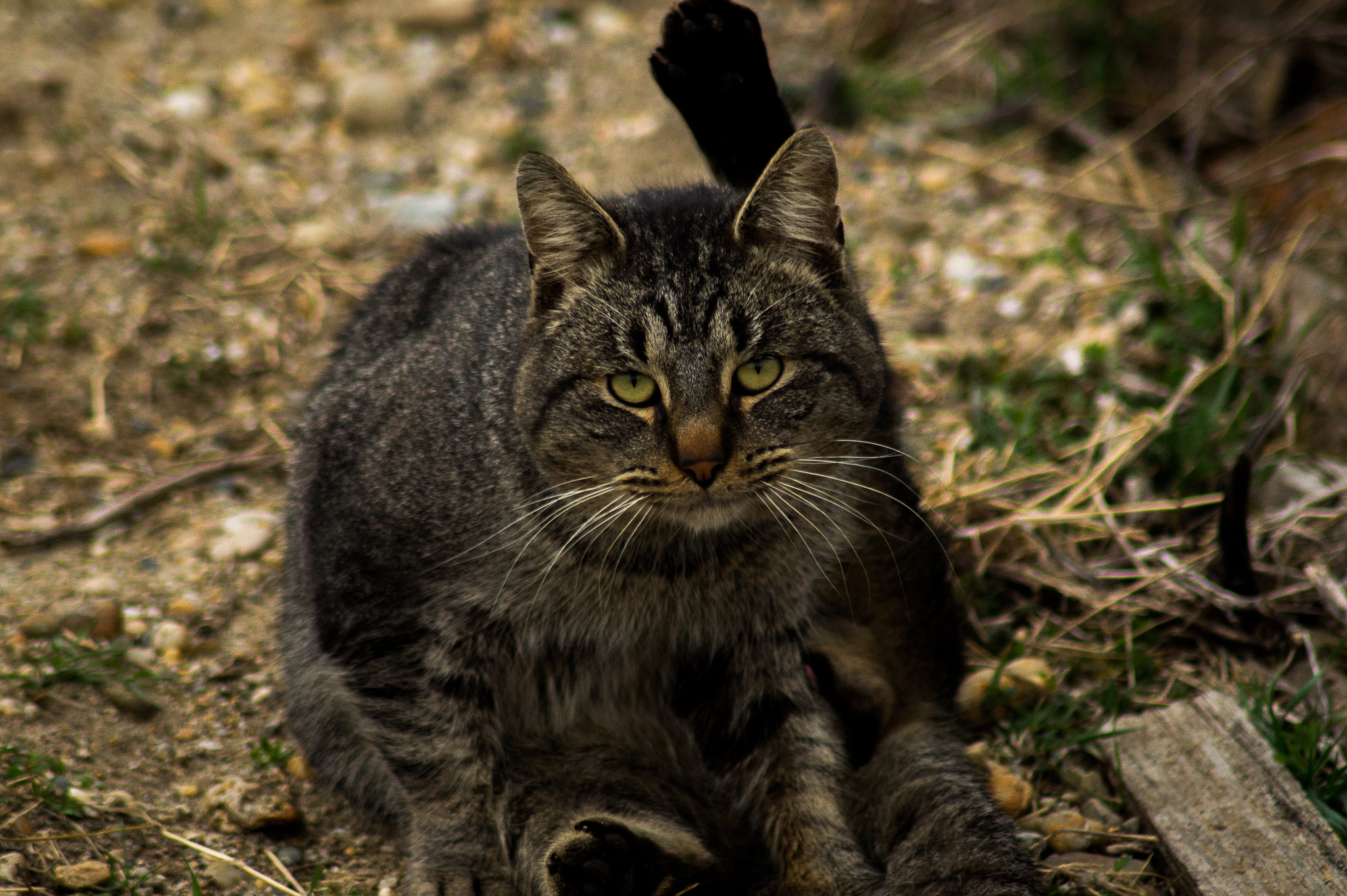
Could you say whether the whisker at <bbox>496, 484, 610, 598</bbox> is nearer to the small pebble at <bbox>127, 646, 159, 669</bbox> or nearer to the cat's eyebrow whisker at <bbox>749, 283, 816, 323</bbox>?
the cat's eyebrow whisker at <bbox>749, 283, 816, 323</bbox>

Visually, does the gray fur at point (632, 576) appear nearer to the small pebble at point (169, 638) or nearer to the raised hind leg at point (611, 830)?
the raised hind leg at point (611, 830)

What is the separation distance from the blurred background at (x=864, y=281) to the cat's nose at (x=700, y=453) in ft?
3.55

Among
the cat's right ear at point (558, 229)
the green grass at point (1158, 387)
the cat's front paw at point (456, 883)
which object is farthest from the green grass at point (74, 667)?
the green grass at point (1158, 387)

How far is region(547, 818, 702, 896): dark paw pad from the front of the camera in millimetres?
2357

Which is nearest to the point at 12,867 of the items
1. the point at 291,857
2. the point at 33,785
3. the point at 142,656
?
the point at 33,785

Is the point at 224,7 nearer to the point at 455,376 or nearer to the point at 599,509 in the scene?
the point at 455,376

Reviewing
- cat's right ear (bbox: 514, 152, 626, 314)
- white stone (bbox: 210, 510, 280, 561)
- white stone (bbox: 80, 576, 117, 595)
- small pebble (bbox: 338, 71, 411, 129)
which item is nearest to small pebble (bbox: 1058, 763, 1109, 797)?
cat's right ear (bbox: 514, 152, 626, 314)

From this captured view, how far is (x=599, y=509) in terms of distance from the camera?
8.16ft

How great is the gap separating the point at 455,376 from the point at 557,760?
3.22 feet

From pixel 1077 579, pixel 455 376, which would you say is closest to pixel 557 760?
pixel 455 376

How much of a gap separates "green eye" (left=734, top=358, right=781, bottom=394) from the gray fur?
26mm

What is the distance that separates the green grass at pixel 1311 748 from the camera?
2494 mm

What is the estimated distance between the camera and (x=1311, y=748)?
2545 millimetres

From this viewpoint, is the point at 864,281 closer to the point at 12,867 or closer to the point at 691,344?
the point at 691,344
